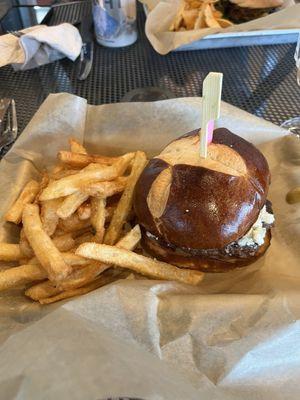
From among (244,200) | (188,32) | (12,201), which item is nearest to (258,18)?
(188,32)

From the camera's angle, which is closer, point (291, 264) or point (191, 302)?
point (191, 302)

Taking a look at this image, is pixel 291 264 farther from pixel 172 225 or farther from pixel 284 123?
pixel 284 123

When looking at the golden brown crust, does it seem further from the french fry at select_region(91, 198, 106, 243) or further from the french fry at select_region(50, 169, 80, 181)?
the french fry at select_region(50, 169, 80, 181)

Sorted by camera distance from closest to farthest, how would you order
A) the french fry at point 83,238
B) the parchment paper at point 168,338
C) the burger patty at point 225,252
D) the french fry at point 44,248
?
1. the parchment paper at point 168,338
2. the french fry at point 44,248
3. the burger patty at point 225,252
4. the french fry at point 83,238

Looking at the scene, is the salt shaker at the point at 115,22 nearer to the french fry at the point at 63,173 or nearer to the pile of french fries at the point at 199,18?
the pile of french fries at the point at 199,18

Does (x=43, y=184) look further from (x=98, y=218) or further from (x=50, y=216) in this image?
(x=98, y=218)

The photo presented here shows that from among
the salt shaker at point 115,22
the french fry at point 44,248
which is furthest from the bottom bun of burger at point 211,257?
the salt shaker at point 115,22
